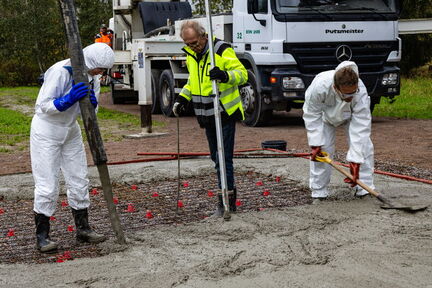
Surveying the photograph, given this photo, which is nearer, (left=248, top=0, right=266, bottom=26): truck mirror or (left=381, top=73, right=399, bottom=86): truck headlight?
(left=248, top=0, right=266, bottom=26): truck mirror

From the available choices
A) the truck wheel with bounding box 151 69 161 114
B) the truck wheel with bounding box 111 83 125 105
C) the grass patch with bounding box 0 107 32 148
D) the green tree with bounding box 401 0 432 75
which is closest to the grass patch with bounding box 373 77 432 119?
the green tree with bounding box 401 0 432 75

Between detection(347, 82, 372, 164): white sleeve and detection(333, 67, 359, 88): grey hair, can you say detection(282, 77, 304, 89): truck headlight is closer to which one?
detection(347, 82, 372, 164): white sleeve

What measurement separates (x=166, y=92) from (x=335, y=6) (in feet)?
18.9

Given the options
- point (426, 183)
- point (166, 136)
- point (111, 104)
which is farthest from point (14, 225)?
point (111, 104)

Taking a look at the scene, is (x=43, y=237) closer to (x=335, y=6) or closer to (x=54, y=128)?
(x=54, y=128)

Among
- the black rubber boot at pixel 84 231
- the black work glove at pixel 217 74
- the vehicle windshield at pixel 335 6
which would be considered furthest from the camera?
the vehicle windshield at pixel 335 6

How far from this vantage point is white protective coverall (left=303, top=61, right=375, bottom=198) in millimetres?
7203

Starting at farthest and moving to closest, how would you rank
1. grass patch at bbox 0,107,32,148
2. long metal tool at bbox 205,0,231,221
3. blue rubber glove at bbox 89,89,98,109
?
1. grass patch at bbox 0,107,32,148
2. long metal tool at bbox 205,0,231,221
3. blue rubber glove at bbox 89,89,98,109

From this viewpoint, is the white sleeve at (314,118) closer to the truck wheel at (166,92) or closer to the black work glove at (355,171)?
the black work glove at (355,171)

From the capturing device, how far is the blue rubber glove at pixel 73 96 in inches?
230

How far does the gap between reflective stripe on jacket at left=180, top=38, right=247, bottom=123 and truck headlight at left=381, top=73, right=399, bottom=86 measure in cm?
770

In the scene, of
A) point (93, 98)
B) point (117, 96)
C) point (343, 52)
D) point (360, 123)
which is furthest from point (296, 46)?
point (117, 96)

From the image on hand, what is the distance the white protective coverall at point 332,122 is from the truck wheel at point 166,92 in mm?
9637

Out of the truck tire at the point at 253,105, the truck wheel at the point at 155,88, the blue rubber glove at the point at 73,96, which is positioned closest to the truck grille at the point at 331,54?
the truck tire at the point at 253,105
